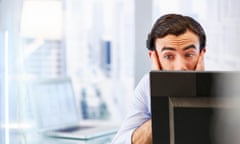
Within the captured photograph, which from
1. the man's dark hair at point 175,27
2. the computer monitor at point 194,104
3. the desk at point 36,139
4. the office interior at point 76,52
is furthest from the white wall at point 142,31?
the computer monitor at point 194,104

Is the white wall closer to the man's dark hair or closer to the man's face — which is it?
the man's dark hair

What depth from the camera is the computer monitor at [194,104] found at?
548mm

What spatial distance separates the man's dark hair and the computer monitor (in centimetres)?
128

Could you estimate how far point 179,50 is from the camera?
1838mm

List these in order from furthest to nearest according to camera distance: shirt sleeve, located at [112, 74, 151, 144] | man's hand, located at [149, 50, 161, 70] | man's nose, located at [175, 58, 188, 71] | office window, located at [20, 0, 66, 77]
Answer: office window, located at [20, 0, 66, 77] → man's hand, located at [149, 50, 161, 70] → man's nose, located at [175, 58, 188, 71] → shirt sleeve, located at [112, 74, 151, 144]

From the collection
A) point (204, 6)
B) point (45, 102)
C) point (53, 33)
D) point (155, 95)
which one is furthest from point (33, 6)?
point (155, 95)

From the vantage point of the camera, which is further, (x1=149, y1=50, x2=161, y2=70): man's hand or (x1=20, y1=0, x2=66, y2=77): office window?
(x1=20, y1=0, x2=66, y2=77): office window

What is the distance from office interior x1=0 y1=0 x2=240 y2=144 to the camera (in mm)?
→ 2357

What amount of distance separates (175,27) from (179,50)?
0.35ft

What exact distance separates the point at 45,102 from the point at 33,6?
57cm

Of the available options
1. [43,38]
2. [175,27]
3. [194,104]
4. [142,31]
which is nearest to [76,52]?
[43,38]

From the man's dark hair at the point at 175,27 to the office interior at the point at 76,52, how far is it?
0.35m

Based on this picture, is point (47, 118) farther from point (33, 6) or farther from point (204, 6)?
point (204, 6)

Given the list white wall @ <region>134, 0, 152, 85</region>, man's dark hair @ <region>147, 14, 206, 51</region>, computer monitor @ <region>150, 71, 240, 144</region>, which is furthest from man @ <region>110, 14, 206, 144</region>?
computer monitor @ <region>150, 71, 240, 144</region>
